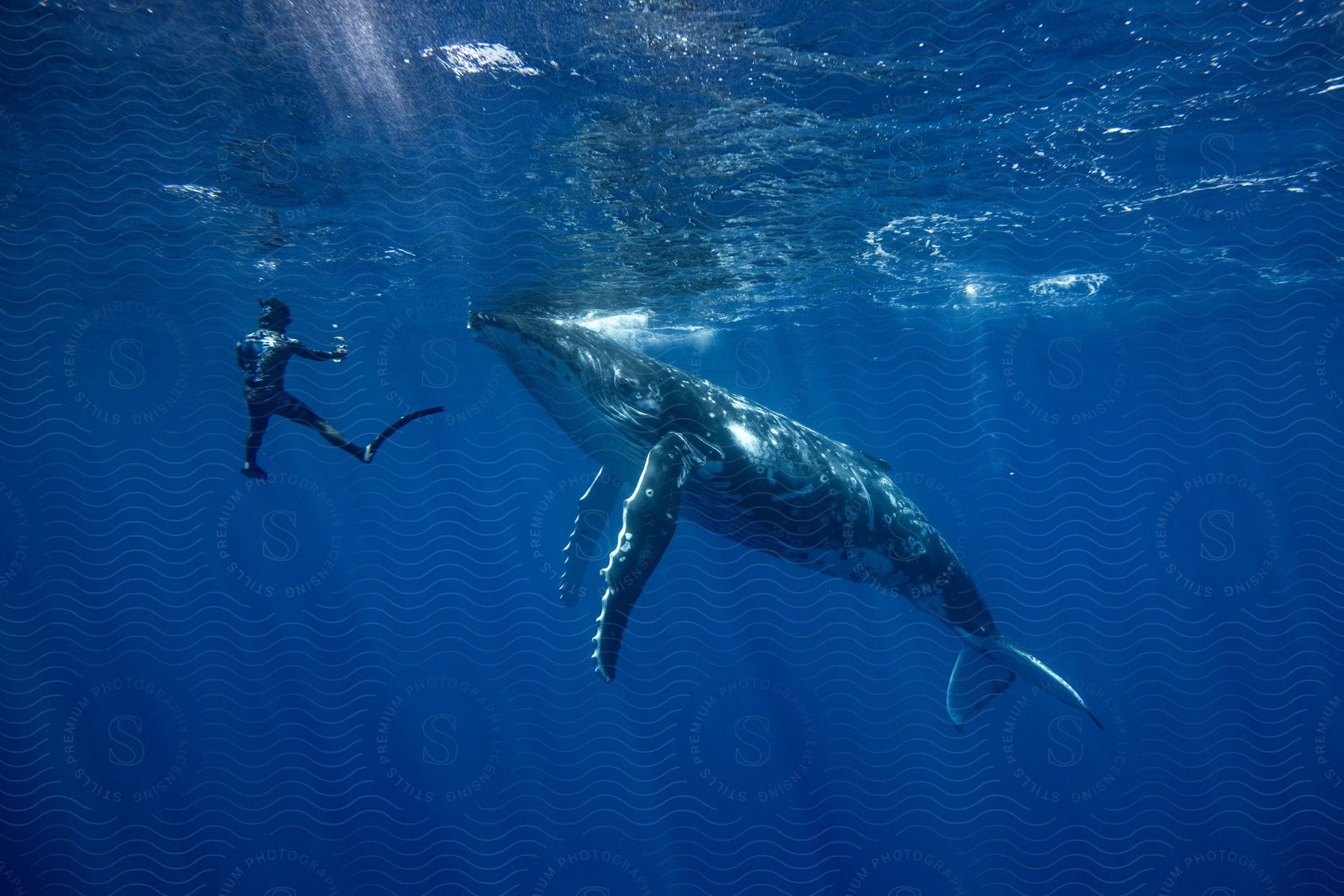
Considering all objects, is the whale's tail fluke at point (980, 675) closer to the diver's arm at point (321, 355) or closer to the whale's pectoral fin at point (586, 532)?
the whale's pectoral fin at point (586, 532)

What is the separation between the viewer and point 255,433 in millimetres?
8828

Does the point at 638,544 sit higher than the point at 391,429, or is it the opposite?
the point at 391,429

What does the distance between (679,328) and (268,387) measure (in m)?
17.1

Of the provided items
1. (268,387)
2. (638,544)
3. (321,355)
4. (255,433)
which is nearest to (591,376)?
(638,544)

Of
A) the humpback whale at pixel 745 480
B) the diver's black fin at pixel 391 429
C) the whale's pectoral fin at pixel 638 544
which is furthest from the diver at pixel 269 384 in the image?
the whale's pectoral fin at pixel 638 544

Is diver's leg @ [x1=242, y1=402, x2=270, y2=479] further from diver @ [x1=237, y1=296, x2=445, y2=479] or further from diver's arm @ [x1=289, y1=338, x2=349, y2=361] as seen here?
diver's arm @ [x1=289, y1=338, x2=349, y2=361]

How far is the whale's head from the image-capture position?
851 cm

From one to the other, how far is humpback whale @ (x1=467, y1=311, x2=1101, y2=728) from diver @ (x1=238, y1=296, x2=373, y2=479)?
2.36 meters

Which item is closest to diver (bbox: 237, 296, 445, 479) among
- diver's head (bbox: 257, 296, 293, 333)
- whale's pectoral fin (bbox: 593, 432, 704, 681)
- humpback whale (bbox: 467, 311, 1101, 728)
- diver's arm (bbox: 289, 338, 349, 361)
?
diver's head (bbox: 257, 296, 293, 333)

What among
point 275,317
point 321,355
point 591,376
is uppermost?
point 275,317

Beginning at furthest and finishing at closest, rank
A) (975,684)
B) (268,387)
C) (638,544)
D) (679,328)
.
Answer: (679,328) < (975,684) < (268,387) < (638,544)

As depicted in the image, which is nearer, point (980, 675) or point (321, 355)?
point (321, 355)

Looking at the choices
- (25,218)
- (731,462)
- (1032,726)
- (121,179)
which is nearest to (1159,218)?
(731,462)

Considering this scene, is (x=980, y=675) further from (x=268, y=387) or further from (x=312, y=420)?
(x=268, y=387)
